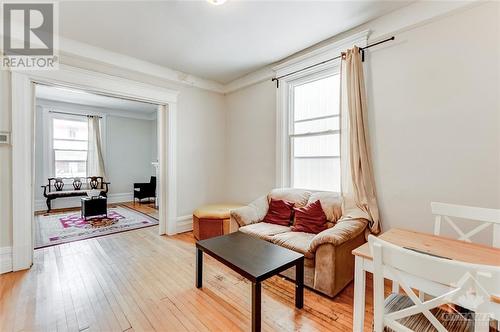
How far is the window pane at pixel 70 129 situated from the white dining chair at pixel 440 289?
24.6ft

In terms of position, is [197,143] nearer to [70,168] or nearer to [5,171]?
[5,171]

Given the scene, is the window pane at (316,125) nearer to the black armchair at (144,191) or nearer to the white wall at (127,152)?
the black armchair at (144,191)

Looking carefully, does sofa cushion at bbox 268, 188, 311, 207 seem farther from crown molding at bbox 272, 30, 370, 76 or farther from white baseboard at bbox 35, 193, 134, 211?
white baseboard at bbox 35, 193, 134, 211

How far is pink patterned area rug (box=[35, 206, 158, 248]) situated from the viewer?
3.66 metres

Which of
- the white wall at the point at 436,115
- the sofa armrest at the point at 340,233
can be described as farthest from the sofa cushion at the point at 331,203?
the white wall at the point at 436,115

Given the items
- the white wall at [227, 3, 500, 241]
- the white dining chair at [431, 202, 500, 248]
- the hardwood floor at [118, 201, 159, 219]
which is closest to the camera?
the white dining chair at [431, 202, 500, 248]

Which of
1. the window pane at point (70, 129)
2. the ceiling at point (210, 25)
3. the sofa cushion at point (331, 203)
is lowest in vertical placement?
the sofa cushion at point (331, 203)

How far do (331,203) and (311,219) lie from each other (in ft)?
1.04

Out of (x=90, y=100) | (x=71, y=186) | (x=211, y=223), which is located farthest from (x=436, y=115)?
(x=71, y=186)

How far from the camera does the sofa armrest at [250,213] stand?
2.95 meters

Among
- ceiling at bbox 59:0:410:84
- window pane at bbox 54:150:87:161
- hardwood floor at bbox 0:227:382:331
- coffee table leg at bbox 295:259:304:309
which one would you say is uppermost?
ceiling at bbox 59:0:410:84

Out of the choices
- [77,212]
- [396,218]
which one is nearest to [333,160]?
[396,218]

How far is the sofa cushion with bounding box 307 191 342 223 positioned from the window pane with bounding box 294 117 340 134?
0.89 metres

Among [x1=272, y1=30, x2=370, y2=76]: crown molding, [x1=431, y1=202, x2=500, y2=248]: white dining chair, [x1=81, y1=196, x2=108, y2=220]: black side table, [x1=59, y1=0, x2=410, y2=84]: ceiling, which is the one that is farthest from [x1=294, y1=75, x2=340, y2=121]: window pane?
[x1=81, y1=196, x2=108, y2=220]: black side table
